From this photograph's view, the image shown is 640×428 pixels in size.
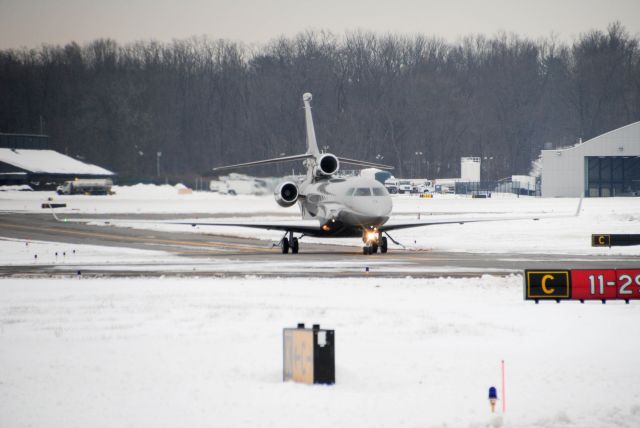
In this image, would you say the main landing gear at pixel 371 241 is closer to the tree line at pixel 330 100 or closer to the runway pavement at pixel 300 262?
the runway pavement at pixel 300 262

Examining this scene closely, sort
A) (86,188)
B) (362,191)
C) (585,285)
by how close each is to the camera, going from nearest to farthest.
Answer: (585,285)
(362,191)
(86,188)

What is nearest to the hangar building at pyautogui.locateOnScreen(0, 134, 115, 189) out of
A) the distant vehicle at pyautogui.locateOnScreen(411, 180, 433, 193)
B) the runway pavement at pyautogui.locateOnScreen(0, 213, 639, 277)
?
the distant vehicle at pyautogui.locateOnScreen(411, 180, 433, 193)

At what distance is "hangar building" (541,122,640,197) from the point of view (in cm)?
8769

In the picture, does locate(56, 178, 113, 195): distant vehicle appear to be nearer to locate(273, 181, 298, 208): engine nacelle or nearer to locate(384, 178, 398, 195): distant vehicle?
locate(384, 178, 398, 195): distant vehicle

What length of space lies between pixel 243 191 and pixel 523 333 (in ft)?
176

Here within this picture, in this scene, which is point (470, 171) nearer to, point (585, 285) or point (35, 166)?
point (35, 166)

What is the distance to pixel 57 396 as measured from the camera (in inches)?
512

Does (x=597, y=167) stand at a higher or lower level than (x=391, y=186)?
higher

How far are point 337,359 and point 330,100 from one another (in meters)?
127

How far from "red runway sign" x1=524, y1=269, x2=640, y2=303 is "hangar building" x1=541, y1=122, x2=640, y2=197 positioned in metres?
67.6

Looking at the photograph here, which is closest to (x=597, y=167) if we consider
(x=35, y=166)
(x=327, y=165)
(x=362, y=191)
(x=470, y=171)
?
(x=470, y=171)

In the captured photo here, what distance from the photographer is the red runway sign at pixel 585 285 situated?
1895 centimetres

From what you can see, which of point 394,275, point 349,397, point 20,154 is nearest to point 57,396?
point 349,397

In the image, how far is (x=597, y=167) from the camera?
3716 inches
